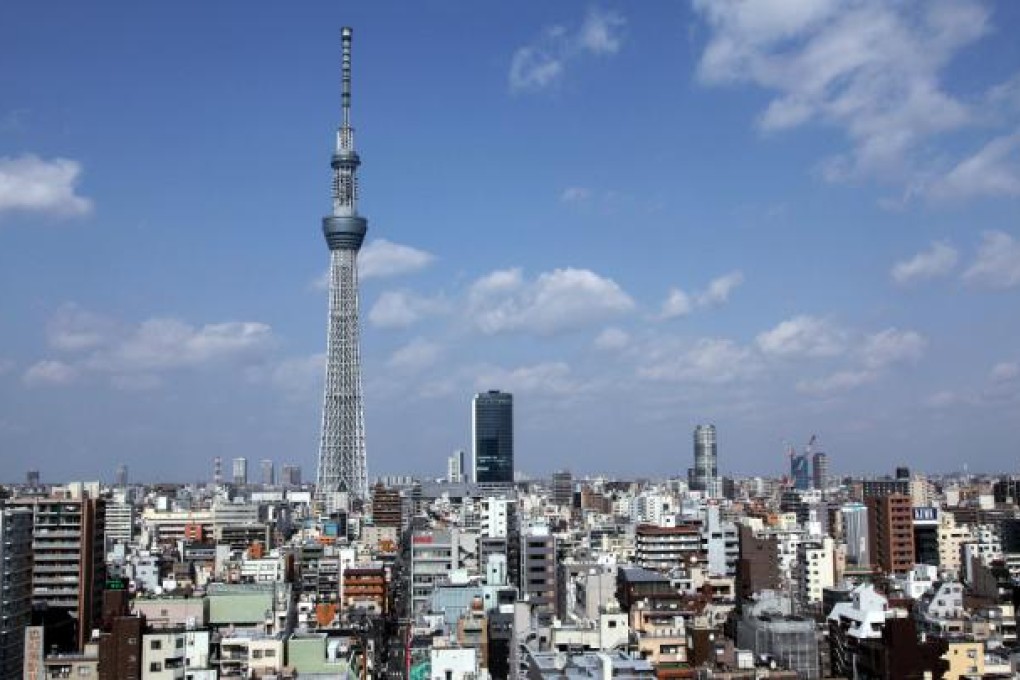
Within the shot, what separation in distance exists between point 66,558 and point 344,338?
5113 cm

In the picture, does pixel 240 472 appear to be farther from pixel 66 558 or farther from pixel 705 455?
pixel 66 558

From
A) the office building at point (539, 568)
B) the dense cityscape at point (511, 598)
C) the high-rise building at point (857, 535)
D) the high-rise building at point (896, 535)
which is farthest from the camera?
the high-rise building at point (857, 535)

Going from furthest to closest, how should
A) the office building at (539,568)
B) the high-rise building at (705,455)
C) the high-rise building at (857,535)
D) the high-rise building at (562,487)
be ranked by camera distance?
the high-rise building at (705,455) < the high-rise building at (562,487) < the high-rise building at (857,535) < the office building at (539,568)

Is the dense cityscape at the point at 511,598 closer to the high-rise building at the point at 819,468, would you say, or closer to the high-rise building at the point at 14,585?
the high-rise building at the point at 14,585

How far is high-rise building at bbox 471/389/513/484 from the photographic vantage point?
133 metres

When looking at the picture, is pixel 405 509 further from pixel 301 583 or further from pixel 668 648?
pixel 668 648

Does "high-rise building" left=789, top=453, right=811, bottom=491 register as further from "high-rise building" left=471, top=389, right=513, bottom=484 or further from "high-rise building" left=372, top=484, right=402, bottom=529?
"high-rise building" left=372, top=484, right=402, bottom=529

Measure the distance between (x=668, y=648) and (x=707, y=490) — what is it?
108935 mm

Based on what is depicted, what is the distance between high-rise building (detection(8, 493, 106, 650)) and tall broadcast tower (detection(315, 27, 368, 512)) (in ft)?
163

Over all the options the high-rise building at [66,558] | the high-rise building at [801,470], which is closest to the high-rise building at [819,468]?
the high-rise building at [801,470]

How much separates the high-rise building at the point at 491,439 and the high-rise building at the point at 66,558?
318 feet

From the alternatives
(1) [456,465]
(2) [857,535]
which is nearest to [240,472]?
(1) [456,465]

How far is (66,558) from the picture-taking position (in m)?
35.7

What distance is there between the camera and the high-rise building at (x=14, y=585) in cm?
2940
